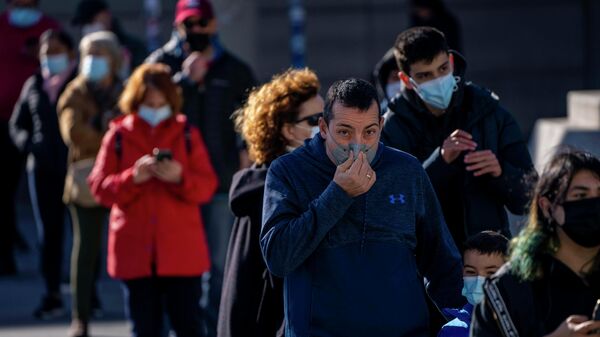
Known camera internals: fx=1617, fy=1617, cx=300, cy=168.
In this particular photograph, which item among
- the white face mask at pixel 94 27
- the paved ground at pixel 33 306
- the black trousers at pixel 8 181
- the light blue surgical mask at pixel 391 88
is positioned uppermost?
the light blue surgical mask at pixel 391 88

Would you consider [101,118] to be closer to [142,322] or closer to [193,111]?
[193,111]

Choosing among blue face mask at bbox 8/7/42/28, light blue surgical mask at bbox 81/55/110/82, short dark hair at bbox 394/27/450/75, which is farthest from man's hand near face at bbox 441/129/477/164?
blue face mask at bbox 8/7/42/28

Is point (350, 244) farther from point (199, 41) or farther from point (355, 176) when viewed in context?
point (199, 41)

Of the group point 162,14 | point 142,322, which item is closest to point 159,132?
point 142,322

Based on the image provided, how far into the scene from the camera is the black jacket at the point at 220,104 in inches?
379

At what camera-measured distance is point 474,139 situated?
6.23 meters

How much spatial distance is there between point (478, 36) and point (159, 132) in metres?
7.82

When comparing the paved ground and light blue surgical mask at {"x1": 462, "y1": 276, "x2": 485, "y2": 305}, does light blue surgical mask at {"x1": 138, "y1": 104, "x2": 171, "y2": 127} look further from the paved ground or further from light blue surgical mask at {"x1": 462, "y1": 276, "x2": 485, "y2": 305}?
light blue surgical mask at {"x1": 462, "y1": 276, "x2": 485, "y2": 305}

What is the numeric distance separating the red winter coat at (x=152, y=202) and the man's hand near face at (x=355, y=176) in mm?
3273

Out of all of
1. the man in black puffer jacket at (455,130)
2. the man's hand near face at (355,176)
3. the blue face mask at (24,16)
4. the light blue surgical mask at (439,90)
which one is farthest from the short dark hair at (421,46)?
the blue face mask at (24,16)

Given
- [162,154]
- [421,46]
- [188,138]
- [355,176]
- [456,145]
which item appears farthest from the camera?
[188,138]

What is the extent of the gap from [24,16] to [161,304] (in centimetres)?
453

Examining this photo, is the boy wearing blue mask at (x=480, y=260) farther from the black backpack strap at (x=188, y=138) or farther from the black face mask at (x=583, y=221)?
the black backpack strap at (x=188, y=138)

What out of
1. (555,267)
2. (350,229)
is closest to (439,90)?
(350,229)
